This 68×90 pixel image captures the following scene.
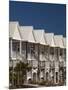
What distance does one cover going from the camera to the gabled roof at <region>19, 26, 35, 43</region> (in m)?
2.90

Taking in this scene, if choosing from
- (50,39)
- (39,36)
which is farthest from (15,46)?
(50,39)

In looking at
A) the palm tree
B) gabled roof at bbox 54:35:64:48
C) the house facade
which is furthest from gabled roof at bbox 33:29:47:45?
the palm tree

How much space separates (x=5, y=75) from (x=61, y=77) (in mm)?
572

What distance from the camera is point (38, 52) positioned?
2938mm

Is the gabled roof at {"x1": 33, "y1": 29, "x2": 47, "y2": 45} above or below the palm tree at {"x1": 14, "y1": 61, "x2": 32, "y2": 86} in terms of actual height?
above

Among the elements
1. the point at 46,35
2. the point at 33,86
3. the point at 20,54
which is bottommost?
the point at 33,86

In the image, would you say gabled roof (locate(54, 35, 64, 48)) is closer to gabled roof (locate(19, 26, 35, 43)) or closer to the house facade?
the house facade

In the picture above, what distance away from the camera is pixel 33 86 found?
9.52 feet

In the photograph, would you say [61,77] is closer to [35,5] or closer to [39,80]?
[39,80]

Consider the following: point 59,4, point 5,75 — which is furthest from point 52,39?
point 5,75

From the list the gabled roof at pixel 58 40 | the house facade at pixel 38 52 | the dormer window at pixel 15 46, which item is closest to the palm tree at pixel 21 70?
the house facade at pixel 38 52

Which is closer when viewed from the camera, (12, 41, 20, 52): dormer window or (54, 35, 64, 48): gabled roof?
(12, 41, 20, 52): dormer window

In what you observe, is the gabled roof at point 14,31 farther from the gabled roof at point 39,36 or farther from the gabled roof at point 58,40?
the gabled roof at point 58,40

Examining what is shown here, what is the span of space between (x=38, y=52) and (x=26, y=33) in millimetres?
221
